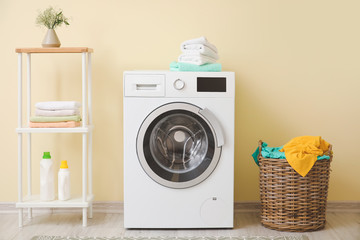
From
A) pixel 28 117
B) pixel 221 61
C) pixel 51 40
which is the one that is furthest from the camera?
pixel 221 61

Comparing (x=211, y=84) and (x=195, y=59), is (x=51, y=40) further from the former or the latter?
(x=211, y=84)

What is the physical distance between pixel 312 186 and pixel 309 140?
0.26 meters

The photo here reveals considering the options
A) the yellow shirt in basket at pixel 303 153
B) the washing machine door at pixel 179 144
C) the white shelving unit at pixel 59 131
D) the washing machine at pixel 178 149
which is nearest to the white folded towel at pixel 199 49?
the washing machine at pixel 178 149

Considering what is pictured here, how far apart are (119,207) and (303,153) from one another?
1288mm

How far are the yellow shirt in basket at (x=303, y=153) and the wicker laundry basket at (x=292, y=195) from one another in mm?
46

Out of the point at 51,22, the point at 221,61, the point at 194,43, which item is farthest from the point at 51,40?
the point at 221,61

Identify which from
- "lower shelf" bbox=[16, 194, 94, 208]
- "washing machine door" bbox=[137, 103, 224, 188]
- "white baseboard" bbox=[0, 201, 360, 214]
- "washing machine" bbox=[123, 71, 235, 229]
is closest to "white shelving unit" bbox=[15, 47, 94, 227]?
"lower shelf" bbox=[16, 194, 94, 208]

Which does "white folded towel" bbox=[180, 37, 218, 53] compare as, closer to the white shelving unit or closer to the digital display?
the digital display

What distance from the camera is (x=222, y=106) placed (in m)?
2.95

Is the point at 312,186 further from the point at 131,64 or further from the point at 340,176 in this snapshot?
the point at 131,64

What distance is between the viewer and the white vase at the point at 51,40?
309 cm

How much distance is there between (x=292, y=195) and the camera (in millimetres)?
2920

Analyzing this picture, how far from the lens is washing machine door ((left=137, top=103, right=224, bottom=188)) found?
9.59 feet

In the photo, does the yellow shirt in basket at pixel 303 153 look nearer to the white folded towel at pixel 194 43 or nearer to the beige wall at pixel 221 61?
the beige wall at pixel 221 61
